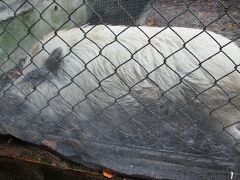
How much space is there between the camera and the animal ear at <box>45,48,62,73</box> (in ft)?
9.89

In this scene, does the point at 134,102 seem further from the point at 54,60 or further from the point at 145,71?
the point at 54,60

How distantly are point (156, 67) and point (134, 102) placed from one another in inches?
13.7

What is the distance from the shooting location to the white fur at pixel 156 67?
2.69 m

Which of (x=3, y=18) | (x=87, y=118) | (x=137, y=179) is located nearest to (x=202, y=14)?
(x=3, y=18)

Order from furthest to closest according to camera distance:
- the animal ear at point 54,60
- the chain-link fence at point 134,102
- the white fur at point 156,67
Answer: the animal ear at point 54,60, the white fur at point 156,67, the chain-link fence at point 134,102

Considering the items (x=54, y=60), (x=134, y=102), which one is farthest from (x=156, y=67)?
(x=54, y=60)

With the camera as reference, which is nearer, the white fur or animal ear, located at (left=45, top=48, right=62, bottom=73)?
the white fur

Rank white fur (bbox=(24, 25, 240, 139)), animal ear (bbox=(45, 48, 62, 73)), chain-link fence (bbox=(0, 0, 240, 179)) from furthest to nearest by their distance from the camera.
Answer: animal ear (bbox=(45, 48, 62, 73))
white fur (bbox=(24, 25, 240, 139))
chain-link fence (bbox=(0, 0, 240, 179))

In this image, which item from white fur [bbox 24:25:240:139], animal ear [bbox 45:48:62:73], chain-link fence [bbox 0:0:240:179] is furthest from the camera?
animal ear [bbox 45:48:62:73]

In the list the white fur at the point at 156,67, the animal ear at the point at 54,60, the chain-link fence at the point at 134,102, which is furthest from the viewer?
the animal ear at the point at 54,60

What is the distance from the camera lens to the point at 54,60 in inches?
119

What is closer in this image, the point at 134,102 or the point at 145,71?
the point at 145,71

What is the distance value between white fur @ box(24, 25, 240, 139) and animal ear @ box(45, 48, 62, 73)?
5 centimetres

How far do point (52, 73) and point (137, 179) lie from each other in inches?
38.3
